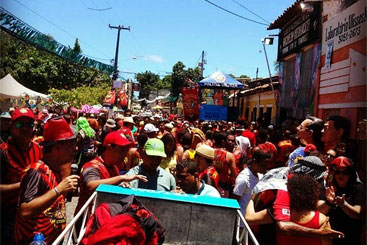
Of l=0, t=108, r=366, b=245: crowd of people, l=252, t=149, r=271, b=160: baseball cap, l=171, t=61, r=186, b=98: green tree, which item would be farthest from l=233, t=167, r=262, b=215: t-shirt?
l=171, t=61, r=186, b=98: green tree

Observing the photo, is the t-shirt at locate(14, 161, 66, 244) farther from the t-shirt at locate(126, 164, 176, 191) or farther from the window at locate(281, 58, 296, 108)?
the window at locate(281, 58, 296, 108)

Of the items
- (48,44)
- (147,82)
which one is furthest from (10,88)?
→ (147,82)

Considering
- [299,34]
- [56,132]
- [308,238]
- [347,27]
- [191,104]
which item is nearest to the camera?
[308,238]

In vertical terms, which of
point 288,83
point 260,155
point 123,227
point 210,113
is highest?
point 288,83

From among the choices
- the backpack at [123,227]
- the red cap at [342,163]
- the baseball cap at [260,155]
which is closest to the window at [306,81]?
the baseball cap at [260,155]

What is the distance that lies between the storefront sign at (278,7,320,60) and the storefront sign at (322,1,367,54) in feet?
3.76

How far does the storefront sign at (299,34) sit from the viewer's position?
995cm

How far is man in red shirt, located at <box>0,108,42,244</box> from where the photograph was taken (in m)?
2.99

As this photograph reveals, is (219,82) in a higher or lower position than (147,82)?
lower

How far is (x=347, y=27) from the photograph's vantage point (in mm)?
7293

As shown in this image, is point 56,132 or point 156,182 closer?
point 56,132

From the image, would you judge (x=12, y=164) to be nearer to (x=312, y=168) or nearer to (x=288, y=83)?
(x=312, y=168)

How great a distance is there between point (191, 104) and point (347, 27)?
32.9 ft

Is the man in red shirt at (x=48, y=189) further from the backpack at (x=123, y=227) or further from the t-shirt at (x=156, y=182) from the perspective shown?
the t-shirt at (x=156, y=182)
